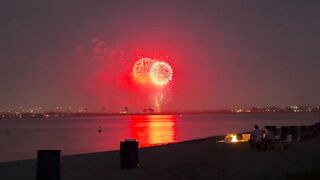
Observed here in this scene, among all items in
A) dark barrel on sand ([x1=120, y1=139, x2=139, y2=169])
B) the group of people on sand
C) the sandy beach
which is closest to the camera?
the sandy beach

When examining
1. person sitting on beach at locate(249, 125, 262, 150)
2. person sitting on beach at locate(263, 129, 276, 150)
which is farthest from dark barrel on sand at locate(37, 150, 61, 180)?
person sitting on beach at locate(263, 129, 276, 150)

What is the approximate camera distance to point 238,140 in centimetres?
3244

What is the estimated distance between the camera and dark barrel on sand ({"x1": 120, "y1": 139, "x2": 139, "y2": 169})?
18719 millimetres

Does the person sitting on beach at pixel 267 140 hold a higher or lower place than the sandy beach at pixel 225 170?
higher

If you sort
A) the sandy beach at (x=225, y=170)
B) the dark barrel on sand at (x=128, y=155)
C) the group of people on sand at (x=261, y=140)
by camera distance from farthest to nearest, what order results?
the group of people on sand at (x=261, y=140) < the dark barrel on sand at (x=128, y=155) < the sandy beach at (x=225, y=170)

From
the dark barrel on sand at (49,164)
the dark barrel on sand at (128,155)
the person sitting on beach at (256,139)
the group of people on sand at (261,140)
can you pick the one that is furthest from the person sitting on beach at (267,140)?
the dark barrel on sand at (49,164)

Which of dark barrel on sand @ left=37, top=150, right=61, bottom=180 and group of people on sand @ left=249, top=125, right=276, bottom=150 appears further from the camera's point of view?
group of people on sand @ left=249, top=125, right=276, bottom=150

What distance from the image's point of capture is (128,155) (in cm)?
1908

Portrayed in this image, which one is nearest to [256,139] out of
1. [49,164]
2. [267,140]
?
[267,140]

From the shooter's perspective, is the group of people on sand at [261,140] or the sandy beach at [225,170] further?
the group of people on sand at [261,140]

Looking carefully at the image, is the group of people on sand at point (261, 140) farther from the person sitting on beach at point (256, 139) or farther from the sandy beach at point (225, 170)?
the sandy beach at point (225, 170)

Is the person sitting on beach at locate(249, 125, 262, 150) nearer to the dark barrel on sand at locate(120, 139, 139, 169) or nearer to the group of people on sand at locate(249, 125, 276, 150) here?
the group of people on sand at locate(249, 125, 276, 150)

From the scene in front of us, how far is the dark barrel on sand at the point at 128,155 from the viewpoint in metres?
18.7

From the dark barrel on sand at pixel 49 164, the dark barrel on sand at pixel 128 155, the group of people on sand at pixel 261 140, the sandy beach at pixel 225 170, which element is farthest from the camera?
the group of people on sand at pixel 261 140
